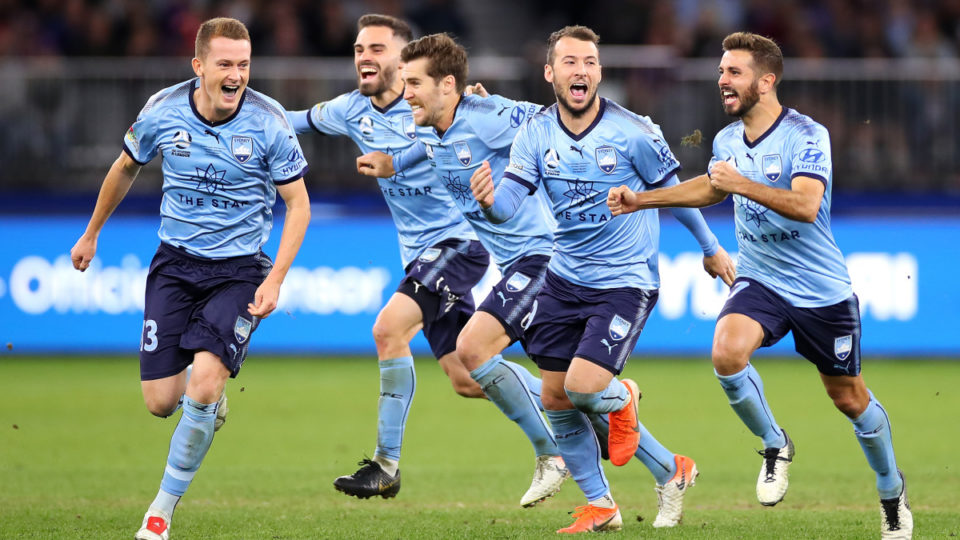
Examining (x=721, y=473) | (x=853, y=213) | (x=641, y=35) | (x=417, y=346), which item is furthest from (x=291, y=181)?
(x=641, y=35)

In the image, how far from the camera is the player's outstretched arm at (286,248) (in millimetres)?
6727

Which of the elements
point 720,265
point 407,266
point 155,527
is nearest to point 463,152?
point 407,266

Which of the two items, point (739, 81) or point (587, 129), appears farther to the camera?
point (587, 129)

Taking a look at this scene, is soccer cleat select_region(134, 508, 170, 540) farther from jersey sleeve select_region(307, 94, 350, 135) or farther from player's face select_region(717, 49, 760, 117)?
player's face select_region(717, 49, 760, 117)

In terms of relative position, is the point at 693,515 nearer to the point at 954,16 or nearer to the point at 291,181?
the point at 291,181

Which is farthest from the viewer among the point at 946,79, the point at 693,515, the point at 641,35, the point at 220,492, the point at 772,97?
the point at 641,35

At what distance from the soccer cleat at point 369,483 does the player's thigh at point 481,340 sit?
2.75ft

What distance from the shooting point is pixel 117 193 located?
7.20 metres

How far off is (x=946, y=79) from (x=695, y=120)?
9.74 ft

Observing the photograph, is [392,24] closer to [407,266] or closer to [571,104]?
[407,266]

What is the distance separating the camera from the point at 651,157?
696cm

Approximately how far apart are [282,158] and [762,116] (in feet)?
8.28

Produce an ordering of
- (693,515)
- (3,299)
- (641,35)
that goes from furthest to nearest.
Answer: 1. (641,35)
2. (3,299)
3. (693,515)

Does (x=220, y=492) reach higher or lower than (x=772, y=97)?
lower
